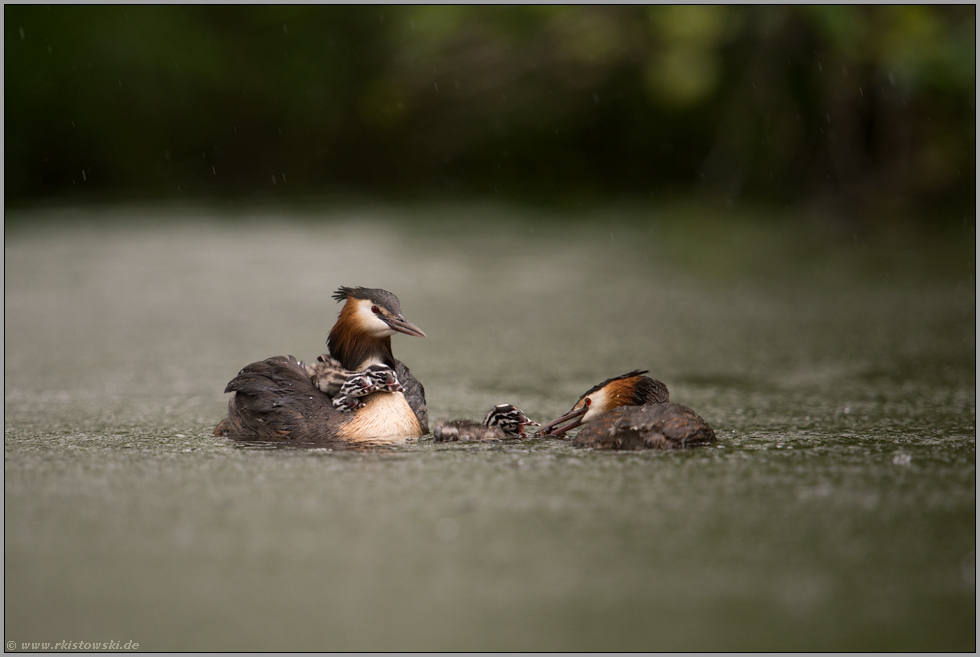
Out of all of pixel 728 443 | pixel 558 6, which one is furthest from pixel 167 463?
pixel 558 6

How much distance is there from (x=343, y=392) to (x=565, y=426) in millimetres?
905

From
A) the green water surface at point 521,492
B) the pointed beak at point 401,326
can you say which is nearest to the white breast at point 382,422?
the green water surface at point 521,492

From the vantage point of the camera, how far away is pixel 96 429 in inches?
193

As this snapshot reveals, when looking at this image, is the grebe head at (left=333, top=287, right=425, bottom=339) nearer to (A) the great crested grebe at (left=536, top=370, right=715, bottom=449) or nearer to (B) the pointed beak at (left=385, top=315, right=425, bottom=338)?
(B) the pointed beak at (left=385, top=315, right=425, bottom=338)

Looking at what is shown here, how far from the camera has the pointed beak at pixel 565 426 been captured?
4684mm

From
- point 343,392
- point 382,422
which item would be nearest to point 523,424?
point 382,422

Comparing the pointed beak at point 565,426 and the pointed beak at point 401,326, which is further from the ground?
the pointed beak at point 401,326

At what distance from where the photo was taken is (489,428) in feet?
15.1

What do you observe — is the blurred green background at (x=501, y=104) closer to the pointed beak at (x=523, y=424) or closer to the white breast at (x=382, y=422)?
the pointed beak at (x=523, y=424)

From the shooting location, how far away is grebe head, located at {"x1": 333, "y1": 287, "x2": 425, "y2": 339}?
4.75m

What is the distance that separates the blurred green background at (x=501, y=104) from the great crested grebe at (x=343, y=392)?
25.5 feet

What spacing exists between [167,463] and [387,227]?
8.50m

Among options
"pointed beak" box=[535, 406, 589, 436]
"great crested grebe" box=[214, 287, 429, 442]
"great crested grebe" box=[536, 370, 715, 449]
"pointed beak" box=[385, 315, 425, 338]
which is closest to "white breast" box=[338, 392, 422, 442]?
"great crested grebe" box=[214, 287, 429, 442]

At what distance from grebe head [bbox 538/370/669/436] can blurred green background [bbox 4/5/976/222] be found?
7.48m
